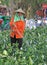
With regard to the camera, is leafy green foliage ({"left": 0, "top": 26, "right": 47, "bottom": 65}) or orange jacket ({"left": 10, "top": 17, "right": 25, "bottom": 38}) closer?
leafy green foliage ({"left": 0, "top": 26, "right": 47, "bottom": 65})

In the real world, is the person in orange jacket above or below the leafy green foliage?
above

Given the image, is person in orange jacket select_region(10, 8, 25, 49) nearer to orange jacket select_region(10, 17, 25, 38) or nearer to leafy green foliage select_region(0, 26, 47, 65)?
orange jacket select_region(10, 17, 25, 38)

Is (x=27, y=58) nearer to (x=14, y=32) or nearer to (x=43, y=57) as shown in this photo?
(x=43, y=57)

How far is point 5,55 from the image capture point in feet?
27.4

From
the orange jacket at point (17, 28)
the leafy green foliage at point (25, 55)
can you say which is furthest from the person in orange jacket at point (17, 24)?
the leafy green foliage at point (25, 55)

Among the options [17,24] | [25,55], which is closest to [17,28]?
[17,24]

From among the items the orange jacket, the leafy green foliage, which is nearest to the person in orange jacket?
the orange jacket

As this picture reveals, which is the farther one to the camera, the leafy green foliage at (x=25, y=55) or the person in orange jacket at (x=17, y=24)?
the person in orange jacket at (x=17, y=24)

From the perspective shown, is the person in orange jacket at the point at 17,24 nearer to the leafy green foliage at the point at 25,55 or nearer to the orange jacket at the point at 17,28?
the orange jacket at the point at 17,28

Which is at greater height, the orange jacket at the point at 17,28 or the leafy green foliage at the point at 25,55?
the orange jacket at the point at 17,28

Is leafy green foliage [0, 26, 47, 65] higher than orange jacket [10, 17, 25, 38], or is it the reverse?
orange jacket [10, 17, 25, 38]

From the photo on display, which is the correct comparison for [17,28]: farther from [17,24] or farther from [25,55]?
[25,55]

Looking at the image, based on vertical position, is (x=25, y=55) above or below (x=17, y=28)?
below

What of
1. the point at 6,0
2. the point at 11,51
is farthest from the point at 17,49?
the point at 6,0
